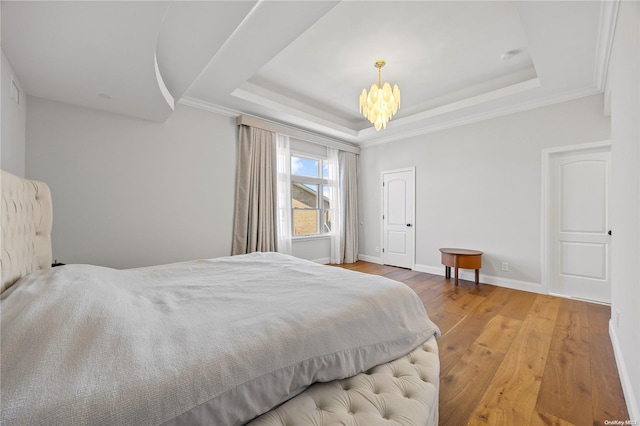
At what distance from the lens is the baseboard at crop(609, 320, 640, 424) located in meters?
1.33

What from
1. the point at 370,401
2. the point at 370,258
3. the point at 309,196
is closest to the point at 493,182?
the point at 370,258

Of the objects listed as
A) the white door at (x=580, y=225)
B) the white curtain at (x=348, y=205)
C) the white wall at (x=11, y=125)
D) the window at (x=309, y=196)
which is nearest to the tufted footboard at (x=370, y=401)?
the white wall at (x=11, y=125)

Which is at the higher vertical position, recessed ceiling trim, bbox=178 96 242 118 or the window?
recessed ceiling trim, bbox=178 96 242 118

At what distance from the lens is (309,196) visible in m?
5.09

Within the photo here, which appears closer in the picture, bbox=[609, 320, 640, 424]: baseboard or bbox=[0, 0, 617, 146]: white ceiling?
bbox=[609, 320, 640, 424]: baseboard

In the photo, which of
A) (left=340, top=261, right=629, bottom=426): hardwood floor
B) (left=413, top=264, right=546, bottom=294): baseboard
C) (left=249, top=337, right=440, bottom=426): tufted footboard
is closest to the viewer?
(left=249, top=337, right=440, bottom=426): tufted footboard

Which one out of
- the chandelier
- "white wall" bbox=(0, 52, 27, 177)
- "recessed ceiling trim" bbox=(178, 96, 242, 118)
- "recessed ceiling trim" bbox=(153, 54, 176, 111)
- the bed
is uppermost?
"recessed ceiling trim" bbox=(178, 96, 242, 118)

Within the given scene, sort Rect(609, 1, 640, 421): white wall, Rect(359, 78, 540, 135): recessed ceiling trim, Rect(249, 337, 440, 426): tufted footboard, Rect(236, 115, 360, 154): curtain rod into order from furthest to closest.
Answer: Rect(236, 115, 360, 154): curtain rod, Rect(359, 78, 540, 135): recessed ceiling trim, Rect(609, 1, 640, 421): white wall, Rect(249, 337, 440, 426): tufted footboard

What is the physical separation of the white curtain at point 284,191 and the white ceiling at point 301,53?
0.44 m

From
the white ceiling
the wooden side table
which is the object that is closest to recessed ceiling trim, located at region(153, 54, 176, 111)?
the white ceiling

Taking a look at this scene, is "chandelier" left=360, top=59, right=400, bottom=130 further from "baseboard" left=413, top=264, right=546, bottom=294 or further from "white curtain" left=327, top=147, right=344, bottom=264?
"baseboard" left=413, top=264, right=546, bottom=294

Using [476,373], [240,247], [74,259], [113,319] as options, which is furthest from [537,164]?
[74,259]

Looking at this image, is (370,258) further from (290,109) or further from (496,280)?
(290,109)

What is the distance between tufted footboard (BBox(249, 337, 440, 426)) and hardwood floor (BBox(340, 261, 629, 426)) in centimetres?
52
